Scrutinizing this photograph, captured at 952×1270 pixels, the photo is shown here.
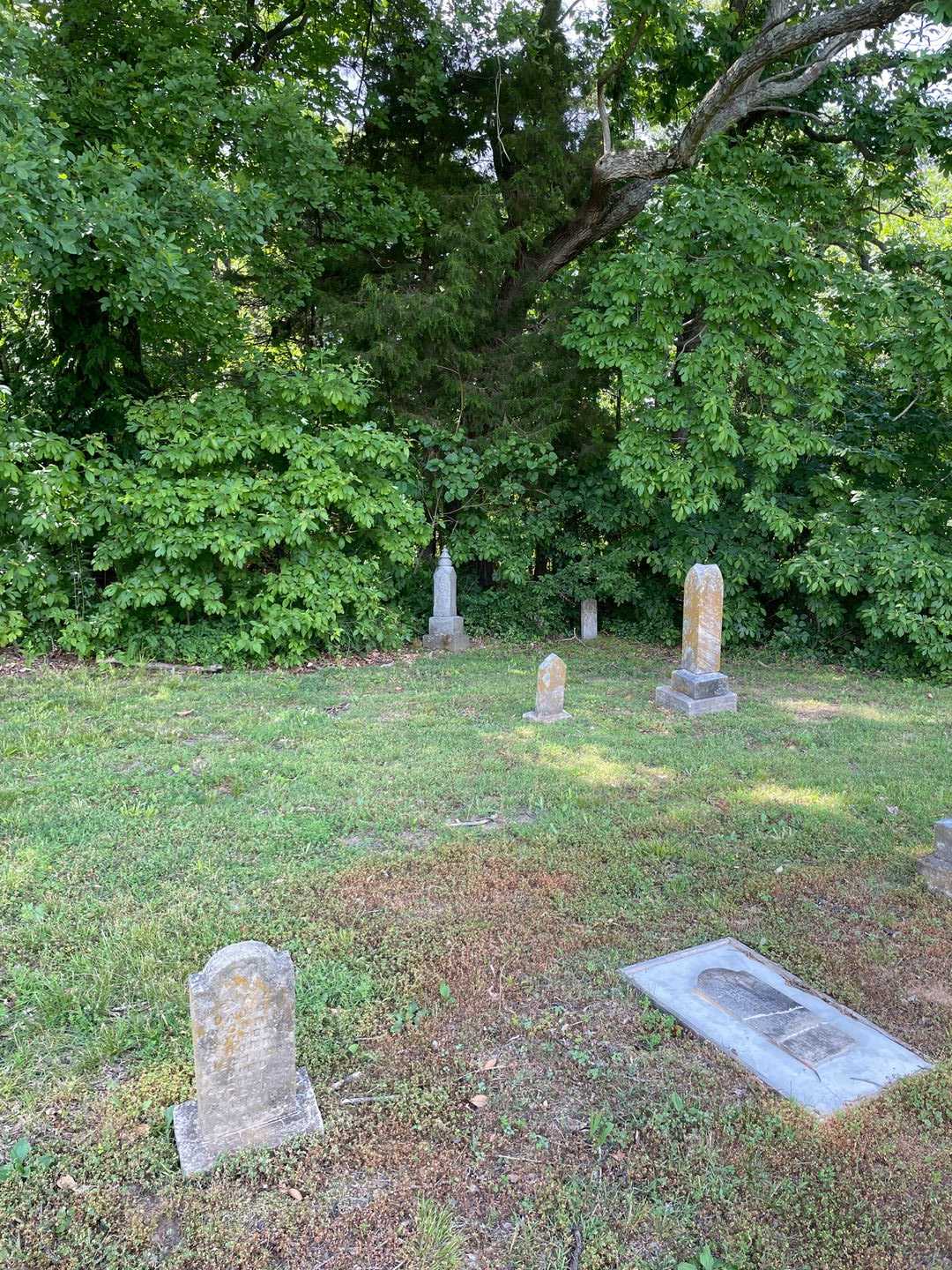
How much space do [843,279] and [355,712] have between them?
7.27 m

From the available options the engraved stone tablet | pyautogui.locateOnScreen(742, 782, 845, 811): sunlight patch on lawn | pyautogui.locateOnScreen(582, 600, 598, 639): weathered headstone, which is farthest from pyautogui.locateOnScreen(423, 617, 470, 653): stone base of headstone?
the engraved stone tablet

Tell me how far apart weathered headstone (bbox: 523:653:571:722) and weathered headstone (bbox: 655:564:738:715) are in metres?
1.27

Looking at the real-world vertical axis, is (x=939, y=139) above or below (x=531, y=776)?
above

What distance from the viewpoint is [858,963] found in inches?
142

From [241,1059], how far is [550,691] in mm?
4913

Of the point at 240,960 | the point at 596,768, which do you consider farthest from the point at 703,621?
the point at 240,960

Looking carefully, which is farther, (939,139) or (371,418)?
(371,418)

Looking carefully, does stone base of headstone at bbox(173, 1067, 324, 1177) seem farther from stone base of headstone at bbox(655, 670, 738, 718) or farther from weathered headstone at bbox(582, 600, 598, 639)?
weathered headstone at bbox(582, 600, 598, 639)

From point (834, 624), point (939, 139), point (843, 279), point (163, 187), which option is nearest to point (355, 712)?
point (163, 187)

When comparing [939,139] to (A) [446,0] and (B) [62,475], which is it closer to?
(A) [446,0]

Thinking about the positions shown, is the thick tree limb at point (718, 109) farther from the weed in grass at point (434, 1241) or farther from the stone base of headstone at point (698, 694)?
the weed in grass at point (434, 1241)

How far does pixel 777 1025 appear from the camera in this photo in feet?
10.4

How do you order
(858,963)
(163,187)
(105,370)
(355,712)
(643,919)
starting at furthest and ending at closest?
(105,370), (163,187), (355,712), (643,919), (858,963)

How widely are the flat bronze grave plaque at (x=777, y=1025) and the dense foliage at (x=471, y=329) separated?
6.52 m
